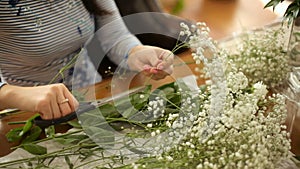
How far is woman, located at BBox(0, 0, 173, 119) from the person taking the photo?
3.27 ft

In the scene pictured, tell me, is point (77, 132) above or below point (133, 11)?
below

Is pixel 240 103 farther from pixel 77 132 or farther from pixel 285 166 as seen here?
pixel 77 132

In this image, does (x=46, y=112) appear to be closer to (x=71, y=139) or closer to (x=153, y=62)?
(x=71, y=139)

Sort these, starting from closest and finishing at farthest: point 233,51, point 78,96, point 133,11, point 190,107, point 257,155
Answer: point 257,155
point 190,107
point 78,96
point 233,51
point 133,11

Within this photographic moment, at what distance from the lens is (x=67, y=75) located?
3.78 feet

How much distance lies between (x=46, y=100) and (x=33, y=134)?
86 mm

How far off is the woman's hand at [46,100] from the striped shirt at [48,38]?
5.5 inches

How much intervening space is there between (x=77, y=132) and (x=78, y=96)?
0.24ft

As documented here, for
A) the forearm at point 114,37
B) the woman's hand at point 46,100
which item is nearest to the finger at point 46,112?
the woman's hand at point 46,100

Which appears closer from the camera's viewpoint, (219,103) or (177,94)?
(219,103)

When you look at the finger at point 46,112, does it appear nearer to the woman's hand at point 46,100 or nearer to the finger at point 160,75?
the woman's hand at point 46,100

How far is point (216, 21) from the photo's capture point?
1607 mm

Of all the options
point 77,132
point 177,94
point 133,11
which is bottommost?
point 77,132

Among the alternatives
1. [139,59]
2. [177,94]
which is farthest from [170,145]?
[139,59]
